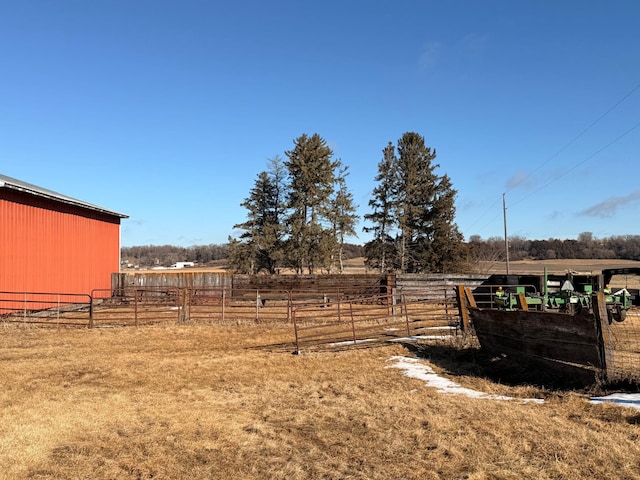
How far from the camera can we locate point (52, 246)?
22.6m

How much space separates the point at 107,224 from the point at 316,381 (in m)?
22.6

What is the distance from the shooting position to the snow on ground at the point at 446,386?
6797mm

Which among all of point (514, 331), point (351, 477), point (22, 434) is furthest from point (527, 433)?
point (22, 434)

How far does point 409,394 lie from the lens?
25.6 ft

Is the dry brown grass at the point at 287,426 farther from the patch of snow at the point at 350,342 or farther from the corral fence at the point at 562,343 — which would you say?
the patch of snow at the point at 350,342

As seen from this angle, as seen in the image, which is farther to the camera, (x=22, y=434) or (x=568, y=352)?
(x=568, y=352)

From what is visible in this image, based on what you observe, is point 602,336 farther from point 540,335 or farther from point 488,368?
point 488,368

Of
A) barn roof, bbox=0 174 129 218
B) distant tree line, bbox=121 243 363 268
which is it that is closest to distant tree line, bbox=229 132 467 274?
barn roof, bbox=0 174 129 218

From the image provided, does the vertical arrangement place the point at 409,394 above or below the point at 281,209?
below

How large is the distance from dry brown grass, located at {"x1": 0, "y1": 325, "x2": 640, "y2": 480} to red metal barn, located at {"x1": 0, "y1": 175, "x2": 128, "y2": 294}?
37.7 ft

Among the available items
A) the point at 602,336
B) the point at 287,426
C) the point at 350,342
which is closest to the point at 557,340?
the point at 602,336

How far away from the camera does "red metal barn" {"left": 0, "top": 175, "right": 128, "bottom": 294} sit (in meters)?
20.0

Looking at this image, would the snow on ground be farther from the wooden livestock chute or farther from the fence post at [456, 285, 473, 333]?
the fence post at [456, 285, 473, 333]

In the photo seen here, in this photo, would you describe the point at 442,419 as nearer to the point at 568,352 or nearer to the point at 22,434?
the point at 568,352
